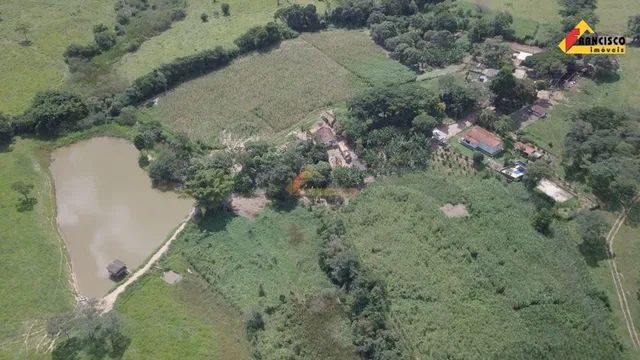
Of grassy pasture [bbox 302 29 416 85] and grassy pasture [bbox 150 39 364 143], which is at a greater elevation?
grassy pasture [bbox 302 29 416 85]

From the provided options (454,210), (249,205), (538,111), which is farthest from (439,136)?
(249,205)

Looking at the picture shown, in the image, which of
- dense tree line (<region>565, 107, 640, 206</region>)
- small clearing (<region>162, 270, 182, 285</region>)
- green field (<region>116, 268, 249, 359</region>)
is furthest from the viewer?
dense tree line (<region>565, 107, 640, 206</region>)

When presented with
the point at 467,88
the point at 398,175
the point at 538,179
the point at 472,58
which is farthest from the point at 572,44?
the point at 398,175

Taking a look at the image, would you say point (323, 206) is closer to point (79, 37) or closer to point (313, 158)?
point (313, 158)

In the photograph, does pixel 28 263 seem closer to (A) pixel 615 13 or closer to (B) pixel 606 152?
(B) pixel 606 152

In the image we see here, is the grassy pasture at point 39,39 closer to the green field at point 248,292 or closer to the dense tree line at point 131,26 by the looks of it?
the dense tree line at point 131,26

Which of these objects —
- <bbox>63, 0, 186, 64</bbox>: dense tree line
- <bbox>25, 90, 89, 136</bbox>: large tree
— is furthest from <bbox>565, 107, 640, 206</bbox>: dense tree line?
<bbox>63, 0, 186, 64</bbox>: dense tree line

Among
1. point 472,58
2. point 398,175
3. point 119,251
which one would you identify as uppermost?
point 472,58

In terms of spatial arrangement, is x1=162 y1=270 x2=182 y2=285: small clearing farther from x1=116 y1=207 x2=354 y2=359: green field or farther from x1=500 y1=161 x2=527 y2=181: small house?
x1=500 y1=161 x2=527 y2=181: small house
